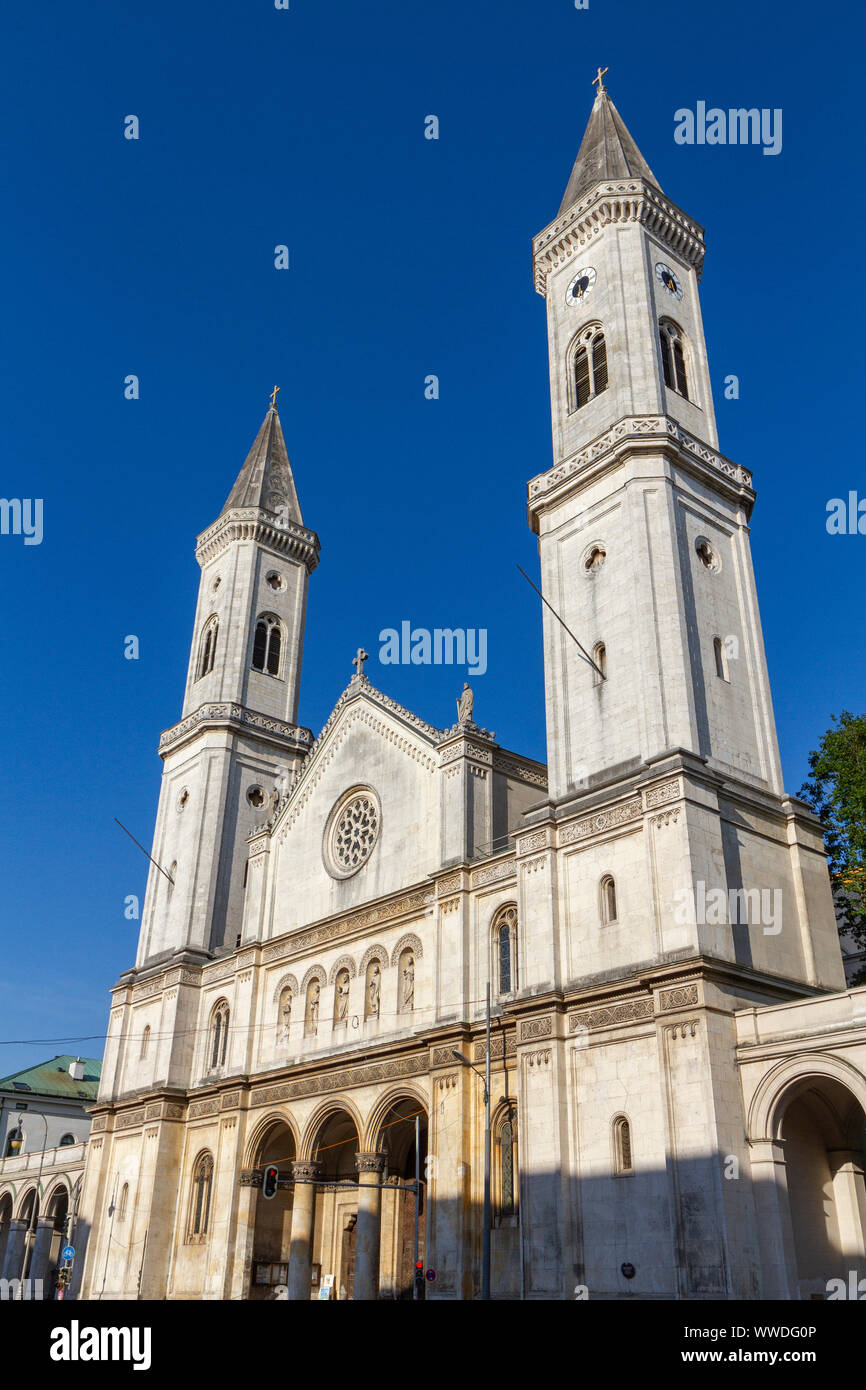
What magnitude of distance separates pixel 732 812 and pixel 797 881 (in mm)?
2935

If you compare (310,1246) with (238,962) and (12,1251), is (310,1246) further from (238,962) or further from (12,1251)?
(12,1251)

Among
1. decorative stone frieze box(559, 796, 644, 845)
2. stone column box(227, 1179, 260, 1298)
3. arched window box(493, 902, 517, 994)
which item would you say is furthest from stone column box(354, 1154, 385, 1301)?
decorative stone frieze box(559, 796, 644, 845)

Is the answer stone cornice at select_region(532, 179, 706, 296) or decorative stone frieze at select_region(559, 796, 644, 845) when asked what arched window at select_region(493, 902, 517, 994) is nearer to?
decorative stone frieze at select_region(559, 796, 644, 845)

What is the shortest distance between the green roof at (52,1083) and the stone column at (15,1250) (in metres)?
19.4

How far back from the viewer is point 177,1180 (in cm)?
4600

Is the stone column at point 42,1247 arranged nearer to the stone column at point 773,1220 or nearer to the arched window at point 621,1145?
the arched window at point 621,1145

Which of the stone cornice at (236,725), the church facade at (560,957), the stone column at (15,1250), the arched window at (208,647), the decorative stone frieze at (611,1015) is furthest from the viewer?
the stone column at (15,1250)

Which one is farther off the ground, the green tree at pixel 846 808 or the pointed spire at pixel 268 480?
the pointed spire at pixel 268 480

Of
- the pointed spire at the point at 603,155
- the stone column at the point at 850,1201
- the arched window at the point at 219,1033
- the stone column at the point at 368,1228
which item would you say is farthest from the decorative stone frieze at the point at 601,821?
the pointed spire at the point at 603,155

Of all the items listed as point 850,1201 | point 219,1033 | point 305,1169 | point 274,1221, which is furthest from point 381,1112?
point 850,1201

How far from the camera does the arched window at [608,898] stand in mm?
30922

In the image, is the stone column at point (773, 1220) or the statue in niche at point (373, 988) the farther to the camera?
the statue in niche at point (373, 988)

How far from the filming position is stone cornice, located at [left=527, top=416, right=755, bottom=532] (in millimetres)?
36469

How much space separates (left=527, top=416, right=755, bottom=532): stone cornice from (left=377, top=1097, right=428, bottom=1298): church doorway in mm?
20592
